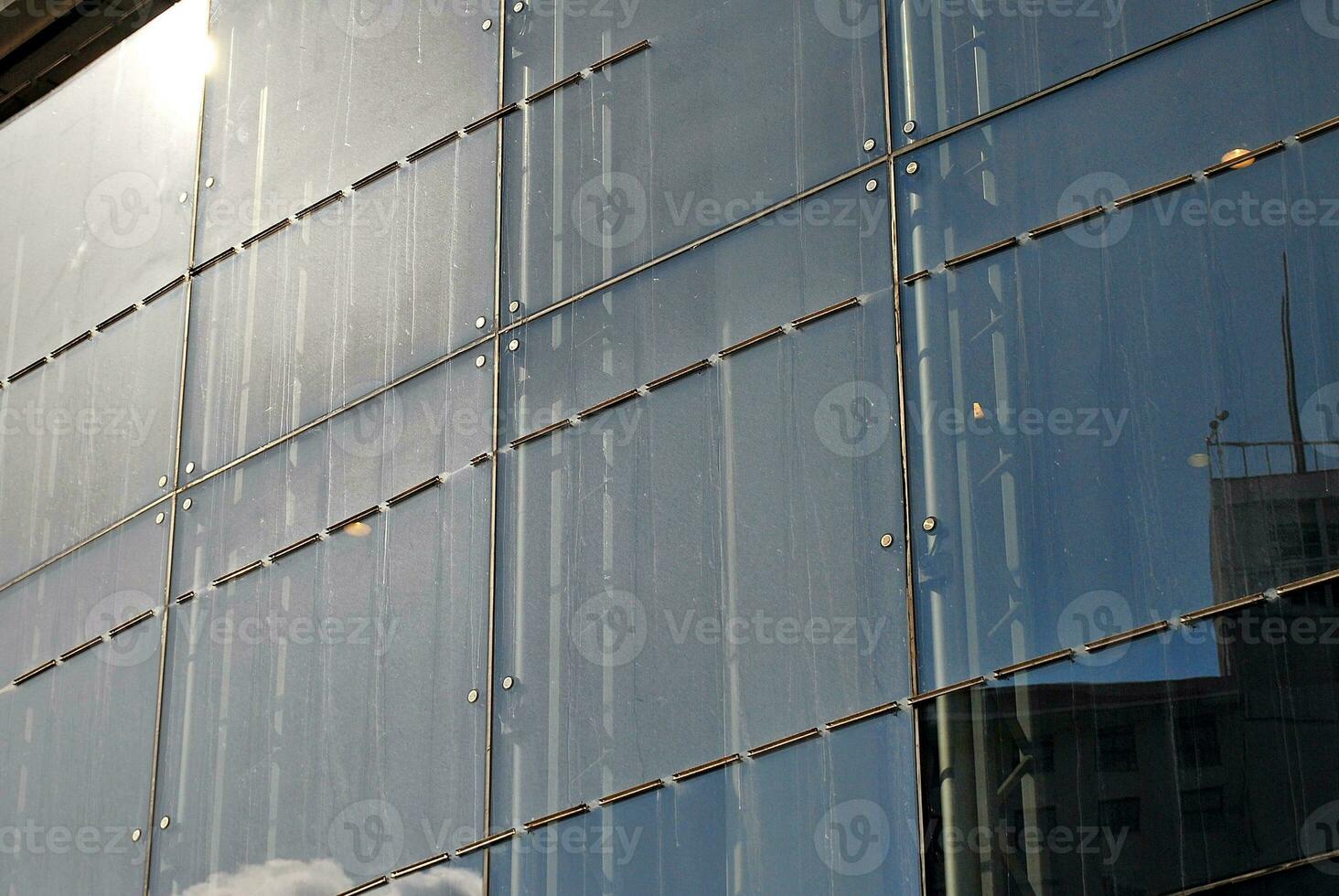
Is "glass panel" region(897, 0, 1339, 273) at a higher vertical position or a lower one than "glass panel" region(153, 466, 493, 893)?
higher

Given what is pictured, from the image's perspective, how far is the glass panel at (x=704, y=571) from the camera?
412 inches

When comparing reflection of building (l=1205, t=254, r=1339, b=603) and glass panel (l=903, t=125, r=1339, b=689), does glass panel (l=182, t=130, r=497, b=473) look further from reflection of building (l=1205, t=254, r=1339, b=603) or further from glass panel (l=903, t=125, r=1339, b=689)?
reflection of building (l=1205, t=254, r=1339, b=603)

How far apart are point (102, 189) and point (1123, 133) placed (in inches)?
424

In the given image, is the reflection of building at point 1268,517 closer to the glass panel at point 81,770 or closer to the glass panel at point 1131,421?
the glass panel at point 1131,421

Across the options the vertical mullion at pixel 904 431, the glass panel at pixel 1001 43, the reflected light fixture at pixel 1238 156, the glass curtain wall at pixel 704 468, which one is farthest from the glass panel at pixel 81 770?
the reflected light fixture at pixel 1238 156

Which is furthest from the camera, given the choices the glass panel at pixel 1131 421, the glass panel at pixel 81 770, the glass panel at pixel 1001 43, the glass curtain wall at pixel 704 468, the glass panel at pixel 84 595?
the glass panel at pixel 84 595

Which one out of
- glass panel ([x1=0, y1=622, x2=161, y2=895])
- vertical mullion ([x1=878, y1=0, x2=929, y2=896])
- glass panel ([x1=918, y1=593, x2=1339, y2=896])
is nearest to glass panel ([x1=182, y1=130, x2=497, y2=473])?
glass panel ([x1=0, y1=622, x2=161, y2=895])

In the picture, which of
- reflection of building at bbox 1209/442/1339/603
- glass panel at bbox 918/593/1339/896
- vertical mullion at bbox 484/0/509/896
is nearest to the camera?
glass panel at bbox 918/593/1339/896

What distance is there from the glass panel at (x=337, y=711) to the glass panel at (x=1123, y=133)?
384cm

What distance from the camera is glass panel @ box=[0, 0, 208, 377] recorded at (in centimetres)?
1661

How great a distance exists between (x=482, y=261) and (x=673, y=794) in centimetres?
441

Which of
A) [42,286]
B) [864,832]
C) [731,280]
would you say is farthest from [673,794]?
[42,286]

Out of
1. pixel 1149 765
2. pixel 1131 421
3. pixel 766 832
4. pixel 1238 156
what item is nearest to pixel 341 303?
pixel 766 832

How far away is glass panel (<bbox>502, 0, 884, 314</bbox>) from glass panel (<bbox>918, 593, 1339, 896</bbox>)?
3.65 metres
